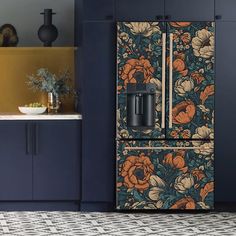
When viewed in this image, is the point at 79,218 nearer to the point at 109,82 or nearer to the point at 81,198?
the point at 81,198

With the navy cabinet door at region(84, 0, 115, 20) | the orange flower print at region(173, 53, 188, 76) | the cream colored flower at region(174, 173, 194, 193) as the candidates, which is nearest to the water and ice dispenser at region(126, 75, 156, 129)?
the orange flower print at region(173, 53, 188, 76)

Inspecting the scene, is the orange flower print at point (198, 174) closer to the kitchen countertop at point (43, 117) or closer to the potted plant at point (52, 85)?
the kitchen countertop at point (43, 117)

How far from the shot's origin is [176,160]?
6.69 metres

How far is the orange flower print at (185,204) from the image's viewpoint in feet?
22.0

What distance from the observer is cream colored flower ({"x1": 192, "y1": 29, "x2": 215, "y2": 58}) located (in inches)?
262

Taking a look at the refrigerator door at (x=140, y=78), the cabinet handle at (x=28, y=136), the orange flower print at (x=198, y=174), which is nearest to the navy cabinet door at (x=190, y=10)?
the refrigerator door at (x=140, y=78)

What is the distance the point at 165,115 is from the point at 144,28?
75 cm

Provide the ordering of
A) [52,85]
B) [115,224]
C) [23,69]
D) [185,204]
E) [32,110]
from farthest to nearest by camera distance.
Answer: [23,69]
[52,85]
[32,110]
[185,204]
[115,224]

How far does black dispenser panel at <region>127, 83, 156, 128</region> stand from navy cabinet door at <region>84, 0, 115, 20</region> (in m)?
0.62

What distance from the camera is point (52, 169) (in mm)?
6773

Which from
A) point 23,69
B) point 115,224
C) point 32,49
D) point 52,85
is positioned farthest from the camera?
point 23,69

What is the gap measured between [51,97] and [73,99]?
308 mm

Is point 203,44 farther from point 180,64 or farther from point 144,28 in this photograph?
point 144,28

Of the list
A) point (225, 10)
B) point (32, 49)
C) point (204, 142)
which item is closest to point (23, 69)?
point (32, 49)
